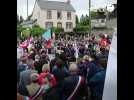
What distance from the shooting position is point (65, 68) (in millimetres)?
2037

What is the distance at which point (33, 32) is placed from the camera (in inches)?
74.6

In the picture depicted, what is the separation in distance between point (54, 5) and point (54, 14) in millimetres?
52

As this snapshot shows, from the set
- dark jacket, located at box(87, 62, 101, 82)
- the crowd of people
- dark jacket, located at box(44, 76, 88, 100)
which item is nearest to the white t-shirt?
the crowd of people

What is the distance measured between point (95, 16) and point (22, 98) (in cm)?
66

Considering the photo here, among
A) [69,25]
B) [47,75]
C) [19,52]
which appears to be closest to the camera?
[19,52]

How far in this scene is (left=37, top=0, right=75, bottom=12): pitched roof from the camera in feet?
6.26

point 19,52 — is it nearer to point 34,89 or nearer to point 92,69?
point 34,89

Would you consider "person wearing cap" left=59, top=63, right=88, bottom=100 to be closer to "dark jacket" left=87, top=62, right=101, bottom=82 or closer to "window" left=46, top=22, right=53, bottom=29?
"dark jacket" left=87, top=62, right=101, bottom=82

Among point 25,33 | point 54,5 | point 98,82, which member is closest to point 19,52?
point 25,33

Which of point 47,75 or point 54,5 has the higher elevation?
point 54,5
